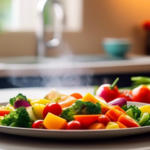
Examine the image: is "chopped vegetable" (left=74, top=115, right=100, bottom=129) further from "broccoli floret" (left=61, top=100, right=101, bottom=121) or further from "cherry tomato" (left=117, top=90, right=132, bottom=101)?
"cherry tomato" (left=117, top=90, right=132, bottom=101)

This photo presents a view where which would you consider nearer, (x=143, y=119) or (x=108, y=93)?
(x=143, y=119)

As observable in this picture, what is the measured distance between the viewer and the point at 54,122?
82 cm

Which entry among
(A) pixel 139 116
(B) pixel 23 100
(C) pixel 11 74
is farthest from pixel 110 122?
(C) pixel 11 74

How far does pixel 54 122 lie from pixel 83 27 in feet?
9.64

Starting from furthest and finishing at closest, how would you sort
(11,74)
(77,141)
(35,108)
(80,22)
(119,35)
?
(119,35) < (80,22) < (11,74) < (35,108) < (77,141)

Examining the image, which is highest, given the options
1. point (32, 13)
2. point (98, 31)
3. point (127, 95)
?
point (32, 13)

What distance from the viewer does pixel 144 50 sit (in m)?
4.10

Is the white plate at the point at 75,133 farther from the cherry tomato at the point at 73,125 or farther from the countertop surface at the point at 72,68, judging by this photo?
the countertop surface at the point at 72,68

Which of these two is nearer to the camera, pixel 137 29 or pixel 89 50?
pixel 89 50

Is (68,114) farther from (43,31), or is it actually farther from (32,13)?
(32,13)

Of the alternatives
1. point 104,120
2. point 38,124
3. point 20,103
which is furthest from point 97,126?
point 20,103

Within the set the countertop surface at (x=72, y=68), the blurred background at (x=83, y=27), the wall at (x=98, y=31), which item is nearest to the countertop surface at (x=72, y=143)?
the countertop surface at (x=72, y=68)

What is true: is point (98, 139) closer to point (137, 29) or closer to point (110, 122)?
point (110, 122)

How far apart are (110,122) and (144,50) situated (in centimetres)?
335
